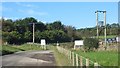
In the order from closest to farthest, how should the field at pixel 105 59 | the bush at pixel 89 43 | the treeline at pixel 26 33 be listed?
1. the field at pixel 105 59
2. the bush at pixel 89 43
3. the treeline at pixel 26 33

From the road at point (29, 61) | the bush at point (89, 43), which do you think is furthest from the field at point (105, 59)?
the bush at point (89, 43)

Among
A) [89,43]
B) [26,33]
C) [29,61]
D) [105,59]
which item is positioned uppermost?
[26,33]

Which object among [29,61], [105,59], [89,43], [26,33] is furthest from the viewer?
[26,33]

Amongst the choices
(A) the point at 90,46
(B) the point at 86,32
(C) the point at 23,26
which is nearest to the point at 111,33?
(B) the point at 86,32

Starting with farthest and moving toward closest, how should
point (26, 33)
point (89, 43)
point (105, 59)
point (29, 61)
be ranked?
1. point (26, 33)
2. point (89, 43)
3. point (29, 61)
4. point (105, 59)

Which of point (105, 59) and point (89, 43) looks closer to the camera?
point (105, 59)

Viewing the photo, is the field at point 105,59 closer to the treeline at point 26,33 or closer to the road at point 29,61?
the road at point 29,61

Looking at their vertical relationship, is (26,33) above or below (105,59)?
above

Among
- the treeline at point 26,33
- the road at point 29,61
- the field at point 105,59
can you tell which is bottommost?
the road at point 29,61

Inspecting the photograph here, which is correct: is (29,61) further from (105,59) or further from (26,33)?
(26,33)

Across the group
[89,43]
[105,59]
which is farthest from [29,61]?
[89,43]

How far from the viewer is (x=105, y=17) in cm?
7638

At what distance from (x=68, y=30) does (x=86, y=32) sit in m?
7.95

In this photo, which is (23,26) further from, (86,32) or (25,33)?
(86,32)
